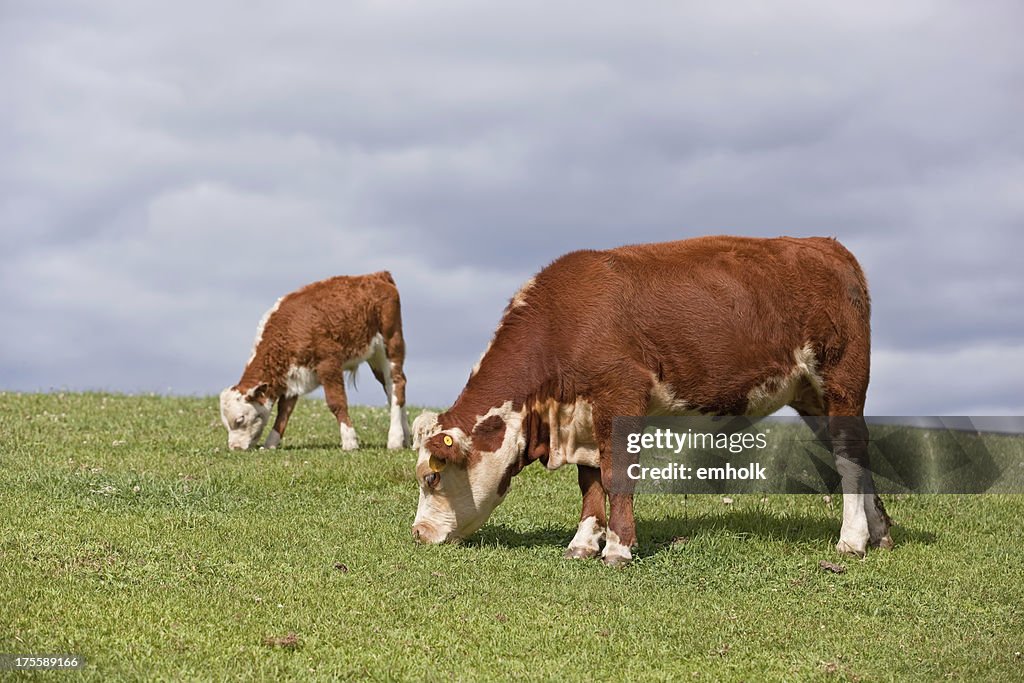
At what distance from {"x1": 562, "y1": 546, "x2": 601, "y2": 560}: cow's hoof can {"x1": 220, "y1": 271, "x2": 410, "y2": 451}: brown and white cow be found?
10.8 m

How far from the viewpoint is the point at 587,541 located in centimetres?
1323

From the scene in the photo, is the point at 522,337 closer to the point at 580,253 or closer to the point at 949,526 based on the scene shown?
the point at 580,253

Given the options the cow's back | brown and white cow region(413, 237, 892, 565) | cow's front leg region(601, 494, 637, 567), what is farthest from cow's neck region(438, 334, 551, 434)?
cow's front leg region(601, 494, 637, 567)

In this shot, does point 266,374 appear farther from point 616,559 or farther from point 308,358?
point 616,559

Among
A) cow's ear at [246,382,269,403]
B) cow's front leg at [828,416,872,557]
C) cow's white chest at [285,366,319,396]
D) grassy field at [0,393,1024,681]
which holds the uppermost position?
cow's white chest at [285,366,319,396]

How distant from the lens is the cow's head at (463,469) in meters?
12.9

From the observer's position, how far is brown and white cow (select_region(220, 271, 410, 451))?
2358 centimetres

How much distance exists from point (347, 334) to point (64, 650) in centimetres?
1514

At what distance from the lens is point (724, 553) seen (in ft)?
44.7

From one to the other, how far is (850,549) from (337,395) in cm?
1256

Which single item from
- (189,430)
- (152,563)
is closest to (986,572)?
(152,563)

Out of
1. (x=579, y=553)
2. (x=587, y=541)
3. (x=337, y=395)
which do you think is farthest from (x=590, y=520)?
(x=337, y=395)

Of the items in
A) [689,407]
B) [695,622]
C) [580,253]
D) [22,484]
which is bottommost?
[695,622]

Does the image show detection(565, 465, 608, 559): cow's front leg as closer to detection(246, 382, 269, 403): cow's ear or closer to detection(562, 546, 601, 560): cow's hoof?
detection(562, 546, 601, 560): cow's hoof
